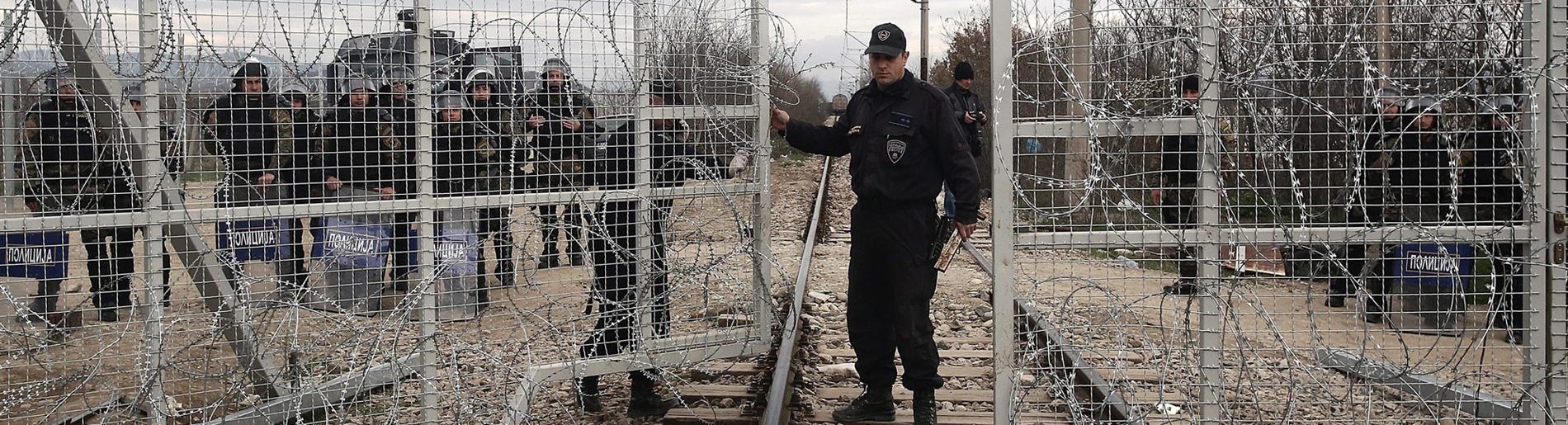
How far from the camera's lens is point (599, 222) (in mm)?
5730

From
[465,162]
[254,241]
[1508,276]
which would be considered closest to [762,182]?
[465,162]

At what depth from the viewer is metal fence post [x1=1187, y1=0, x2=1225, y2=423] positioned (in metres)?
4.43

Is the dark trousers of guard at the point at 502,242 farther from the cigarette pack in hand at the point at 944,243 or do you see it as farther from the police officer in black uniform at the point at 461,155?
the cigarette pack in hand at the point at 944,243

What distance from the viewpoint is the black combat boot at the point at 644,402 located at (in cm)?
664

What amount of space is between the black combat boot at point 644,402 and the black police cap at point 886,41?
2166 mm

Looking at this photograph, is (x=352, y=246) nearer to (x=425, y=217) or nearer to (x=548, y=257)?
(x=425, y=217)

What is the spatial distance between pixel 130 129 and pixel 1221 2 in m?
4.08

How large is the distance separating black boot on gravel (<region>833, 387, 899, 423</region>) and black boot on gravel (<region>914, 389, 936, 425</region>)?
230mm

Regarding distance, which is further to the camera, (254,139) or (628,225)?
(628,225)

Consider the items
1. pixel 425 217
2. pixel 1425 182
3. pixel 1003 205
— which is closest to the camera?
pixel 1003 205

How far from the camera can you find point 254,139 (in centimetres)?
457

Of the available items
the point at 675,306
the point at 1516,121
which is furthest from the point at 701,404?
the point at 1516,121

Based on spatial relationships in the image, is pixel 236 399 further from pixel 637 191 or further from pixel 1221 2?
pixel 1221 2

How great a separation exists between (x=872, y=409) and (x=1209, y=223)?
224 cm
